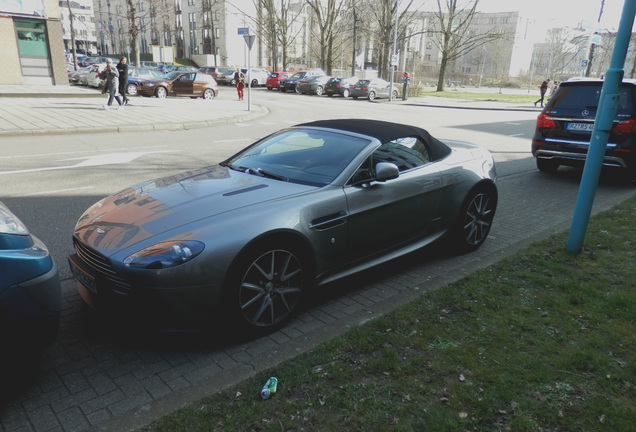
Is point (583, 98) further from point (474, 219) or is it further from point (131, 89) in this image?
point (131, 89)

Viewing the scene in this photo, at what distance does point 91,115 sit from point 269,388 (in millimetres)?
15973

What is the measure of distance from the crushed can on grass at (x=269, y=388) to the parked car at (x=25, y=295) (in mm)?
1287

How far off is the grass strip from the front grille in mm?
912

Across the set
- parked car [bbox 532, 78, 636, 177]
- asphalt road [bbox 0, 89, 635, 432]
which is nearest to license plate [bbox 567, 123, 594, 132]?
parked car [bbox 532, 78, 636, 177]

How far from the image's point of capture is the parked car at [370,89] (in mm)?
33969

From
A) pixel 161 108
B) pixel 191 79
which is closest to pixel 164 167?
pixel 161 108

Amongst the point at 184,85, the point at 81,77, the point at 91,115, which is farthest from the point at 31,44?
the point at 91,115

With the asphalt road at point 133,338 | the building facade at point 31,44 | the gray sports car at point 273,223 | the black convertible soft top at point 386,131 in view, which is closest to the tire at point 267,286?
the gray sports car at point 273,223

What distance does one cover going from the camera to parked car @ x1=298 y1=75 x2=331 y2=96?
3619 cm

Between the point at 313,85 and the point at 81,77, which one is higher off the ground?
the point at 81,77

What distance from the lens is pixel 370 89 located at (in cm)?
3397

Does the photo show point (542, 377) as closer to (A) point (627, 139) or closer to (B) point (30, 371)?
(B) point (30, 371)

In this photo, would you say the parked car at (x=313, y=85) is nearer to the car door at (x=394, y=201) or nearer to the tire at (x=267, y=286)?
the car door at (x=394, y=201)

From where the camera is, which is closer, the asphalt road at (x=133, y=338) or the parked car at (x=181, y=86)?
the asphalt road at (x=133, y=338)
